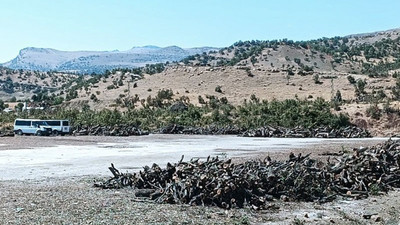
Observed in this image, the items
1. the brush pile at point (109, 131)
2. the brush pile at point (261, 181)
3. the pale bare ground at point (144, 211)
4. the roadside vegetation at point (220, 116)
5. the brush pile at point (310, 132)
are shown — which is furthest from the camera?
the brush pile at point (109, 131)

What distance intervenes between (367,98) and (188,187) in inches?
2056

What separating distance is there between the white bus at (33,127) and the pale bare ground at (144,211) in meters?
40.7

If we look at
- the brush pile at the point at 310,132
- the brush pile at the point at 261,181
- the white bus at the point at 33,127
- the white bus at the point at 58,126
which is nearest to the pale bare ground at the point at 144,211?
the brush pile at the point at 261,181

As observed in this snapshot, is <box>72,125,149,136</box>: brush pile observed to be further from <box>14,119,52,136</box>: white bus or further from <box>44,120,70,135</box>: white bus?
<box>14,119,52,136</box>: white bus

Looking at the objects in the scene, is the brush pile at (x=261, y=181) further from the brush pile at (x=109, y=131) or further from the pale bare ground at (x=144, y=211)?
the brush pile at (x=109, y=131)

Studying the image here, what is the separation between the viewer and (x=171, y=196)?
1350 cm

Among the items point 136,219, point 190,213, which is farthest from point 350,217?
point 136,219

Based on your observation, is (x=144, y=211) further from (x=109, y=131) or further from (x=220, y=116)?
(x=220, y=116)

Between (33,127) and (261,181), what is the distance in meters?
44.5

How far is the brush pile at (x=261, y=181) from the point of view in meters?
13.3

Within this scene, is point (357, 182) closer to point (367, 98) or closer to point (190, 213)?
point (190, 213)

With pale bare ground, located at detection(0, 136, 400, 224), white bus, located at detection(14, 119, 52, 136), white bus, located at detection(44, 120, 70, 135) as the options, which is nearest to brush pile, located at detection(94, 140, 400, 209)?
pale bare ground, located at detection(0, 136, 400, 224)

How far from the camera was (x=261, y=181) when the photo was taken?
1455cm

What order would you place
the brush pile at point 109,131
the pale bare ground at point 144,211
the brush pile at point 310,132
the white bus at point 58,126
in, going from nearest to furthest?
the pale bare ground at point 144,211 < the brush pile at point 310,132 < the brush pile at point 109,131 < the white bus at point 58,126
